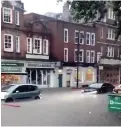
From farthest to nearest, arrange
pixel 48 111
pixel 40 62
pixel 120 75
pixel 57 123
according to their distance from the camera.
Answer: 1. pixel 40 62
2. pixel 120 75
3. pixel 48 111
4. pixel 57 123

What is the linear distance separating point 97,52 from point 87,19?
202 centimetres

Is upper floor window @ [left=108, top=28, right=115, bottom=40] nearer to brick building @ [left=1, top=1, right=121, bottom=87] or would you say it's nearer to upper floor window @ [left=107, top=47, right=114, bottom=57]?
brick building @ [left=1, top=1, right=121, bottom=87]

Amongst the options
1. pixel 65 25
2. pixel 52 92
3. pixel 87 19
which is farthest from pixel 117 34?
pixel 65 25

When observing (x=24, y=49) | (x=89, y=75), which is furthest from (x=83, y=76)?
(x=24, y=49)

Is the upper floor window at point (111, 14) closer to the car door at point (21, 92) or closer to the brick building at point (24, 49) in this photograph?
the brick building at point (24, 49)

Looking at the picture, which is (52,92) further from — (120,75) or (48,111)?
(120,75)

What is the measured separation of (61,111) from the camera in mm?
7266

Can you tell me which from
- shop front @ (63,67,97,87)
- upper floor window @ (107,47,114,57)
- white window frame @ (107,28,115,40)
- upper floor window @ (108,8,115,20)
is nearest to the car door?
shop front @ (63,67,97,87)

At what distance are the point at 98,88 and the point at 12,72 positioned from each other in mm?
2090

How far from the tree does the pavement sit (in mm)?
1894

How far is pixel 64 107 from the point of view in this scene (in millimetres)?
7652

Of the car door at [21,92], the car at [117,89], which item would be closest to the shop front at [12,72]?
the car door at [21,92]

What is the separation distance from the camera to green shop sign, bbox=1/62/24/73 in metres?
7.13

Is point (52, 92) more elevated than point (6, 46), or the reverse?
point (6, 46)
